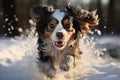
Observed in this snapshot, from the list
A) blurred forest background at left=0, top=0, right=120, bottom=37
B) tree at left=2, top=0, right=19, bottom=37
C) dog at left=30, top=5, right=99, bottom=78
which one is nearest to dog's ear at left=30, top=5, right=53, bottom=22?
dog at left=30, top=5, right=99, bottom=78

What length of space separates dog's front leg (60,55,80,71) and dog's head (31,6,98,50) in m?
0.13

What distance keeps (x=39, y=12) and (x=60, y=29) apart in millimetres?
541

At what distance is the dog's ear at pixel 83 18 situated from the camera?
6488 millimetres

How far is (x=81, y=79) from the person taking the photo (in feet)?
20.7

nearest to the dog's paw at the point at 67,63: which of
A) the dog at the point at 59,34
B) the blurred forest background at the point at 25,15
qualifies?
the dog at the point at 59,34

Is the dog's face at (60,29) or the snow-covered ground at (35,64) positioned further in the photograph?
the snow-covered ground at (35,64)

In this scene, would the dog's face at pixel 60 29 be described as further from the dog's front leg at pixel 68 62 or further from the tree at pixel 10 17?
the tree at pixel 10 17

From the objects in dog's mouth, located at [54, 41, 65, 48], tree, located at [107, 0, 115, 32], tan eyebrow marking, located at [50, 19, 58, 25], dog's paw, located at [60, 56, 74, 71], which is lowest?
dog's paw, located at [60, 56, 74, 71]

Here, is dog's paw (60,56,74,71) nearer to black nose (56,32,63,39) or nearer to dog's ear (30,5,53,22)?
black nose (56,32,63,39)

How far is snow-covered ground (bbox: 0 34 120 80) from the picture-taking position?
252 inches

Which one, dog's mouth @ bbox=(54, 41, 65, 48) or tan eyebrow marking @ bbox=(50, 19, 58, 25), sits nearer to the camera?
dog's mouth @ bbox=(54, 41, 65, 48)

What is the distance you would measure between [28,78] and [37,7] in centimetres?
71

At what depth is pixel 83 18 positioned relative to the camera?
6555mm

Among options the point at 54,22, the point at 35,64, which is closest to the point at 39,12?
the point at 54,22
